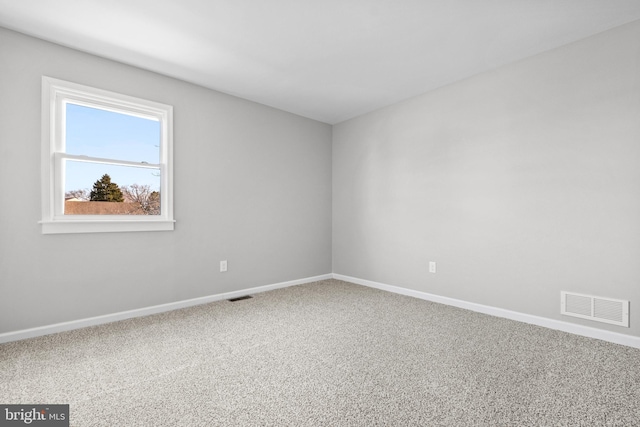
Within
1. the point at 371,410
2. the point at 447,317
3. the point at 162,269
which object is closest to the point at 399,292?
the point at 447,317

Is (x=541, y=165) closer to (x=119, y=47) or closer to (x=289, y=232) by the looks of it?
(x=289, y=232)

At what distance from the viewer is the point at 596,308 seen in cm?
233

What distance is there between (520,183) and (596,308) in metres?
1.11

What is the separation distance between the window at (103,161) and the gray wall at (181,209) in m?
0.08

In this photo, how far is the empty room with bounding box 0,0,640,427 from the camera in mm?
1652

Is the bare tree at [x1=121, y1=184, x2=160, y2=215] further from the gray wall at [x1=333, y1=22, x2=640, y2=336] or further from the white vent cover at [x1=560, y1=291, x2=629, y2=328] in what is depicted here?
the white vent cover at [x1=560, y1=291, x2=629, y2=328]

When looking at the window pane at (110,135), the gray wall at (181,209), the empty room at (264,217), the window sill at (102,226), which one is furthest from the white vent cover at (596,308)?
the window pane at (110,135)

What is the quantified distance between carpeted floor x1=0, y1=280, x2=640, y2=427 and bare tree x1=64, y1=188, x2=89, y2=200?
110 centimetres

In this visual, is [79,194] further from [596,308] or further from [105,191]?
[596,308]

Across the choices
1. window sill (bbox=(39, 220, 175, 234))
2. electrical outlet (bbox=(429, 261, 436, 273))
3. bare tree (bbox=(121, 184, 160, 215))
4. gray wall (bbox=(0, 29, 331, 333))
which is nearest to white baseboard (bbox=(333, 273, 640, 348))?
electrical outlet (bbox=(429, 261, 436, 273))

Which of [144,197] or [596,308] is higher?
[144,197]

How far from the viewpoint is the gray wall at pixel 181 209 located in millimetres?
2283

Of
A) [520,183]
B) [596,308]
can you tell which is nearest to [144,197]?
[520,183]

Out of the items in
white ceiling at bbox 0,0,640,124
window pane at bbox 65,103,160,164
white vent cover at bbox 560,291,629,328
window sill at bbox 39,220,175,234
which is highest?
white ceiling at bbox 0,0,640,124
